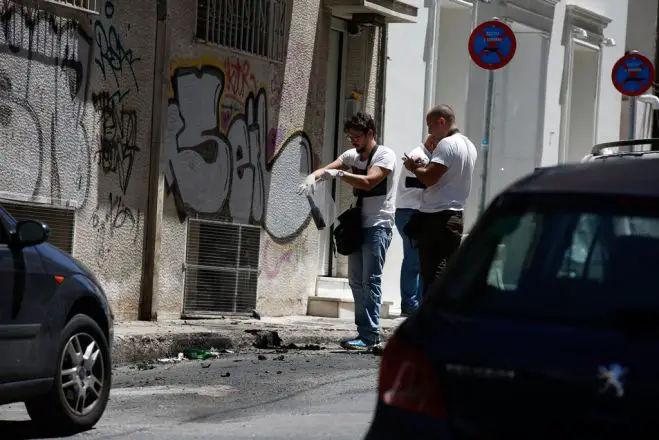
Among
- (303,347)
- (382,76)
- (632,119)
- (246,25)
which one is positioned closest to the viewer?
(303,347)

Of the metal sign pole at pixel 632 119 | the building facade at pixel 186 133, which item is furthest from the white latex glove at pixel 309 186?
the metal sign pole at pixel 632 119

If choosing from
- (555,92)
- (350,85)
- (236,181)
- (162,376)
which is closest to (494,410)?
(162,376)

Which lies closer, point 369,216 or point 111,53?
point 369,216

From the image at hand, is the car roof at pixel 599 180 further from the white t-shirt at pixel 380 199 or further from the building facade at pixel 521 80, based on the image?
the building facade at pixel 521 80

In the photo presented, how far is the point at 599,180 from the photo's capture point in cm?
467

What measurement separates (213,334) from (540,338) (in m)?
8.86

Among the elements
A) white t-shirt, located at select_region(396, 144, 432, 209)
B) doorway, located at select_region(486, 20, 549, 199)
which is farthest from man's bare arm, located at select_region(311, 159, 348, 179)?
doorway, located at select_region(486, 20, 549, 199)

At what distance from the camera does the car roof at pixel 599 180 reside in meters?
4.56

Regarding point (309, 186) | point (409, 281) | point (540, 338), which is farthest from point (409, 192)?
point (540, 338)

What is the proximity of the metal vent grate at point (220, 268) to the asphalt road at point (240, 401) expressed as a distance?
7.88ft

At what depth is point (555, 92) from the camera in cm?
2412

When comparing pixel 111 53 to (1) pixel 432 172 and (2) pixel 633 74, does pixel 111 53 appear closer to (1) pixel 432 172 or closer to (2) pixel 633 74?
(1) pixel 432 172

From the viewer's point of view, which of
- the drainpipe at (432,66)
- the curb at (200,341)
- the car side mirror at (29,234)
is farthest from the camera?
the drainpipe at (432,66)

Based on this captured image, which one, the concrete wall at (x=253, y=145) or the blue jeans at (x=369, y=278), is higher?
the concrete wall at (x=253, y=145)
